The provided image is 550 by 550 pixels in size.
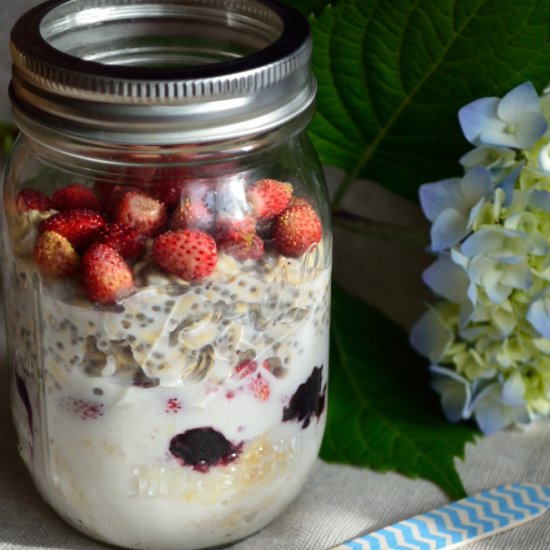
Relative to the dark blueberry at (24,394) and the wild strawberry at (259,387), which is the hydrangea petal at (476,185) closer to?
the wild strawberry at (259,387)

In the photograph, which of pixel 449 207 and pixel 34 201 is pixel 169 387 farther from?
pixel 449 207

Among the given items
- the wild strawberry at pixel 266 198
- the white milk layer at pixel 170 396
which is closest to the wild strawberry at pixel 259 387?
the white milk layer at pixel 170 396

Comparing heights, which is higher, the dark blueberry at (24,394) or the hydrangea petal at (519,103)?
the hydrangea petal at (519,103)

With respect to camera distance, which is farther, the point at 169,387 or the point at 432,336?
the point at 432,336

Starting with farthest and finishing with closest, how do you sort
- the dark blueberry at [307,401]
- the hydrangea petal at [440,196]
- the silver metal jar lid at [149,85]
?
the hydrangea petal at [440,196]
the dark blueberry at [307,401]
the silver metal jar lid at [149,85]

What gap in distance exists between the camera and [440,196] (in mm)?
823

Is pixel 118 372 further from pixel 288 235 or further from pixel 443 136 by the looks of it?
pixel 443 136

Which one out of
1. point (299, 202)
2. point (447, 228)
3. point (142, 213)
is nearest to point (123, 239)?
point (142, 213)

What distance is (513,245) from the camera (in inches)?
31.5

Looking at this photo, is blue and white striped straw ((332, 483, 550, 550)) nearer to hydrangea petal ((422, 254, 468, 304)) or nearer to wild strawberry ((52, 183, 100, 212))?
hydrangea petal ((422, 254, 468, 304))

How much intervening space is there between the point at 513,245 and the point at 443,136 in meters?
0.13

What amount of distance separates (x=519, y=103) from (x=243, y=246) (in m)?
0.28

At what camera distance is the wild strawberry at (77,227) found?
2.11 feet

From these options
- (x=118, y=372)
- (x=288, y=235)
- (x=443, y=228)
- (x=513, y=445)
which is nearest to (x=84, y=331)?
(x=118, y=372)
